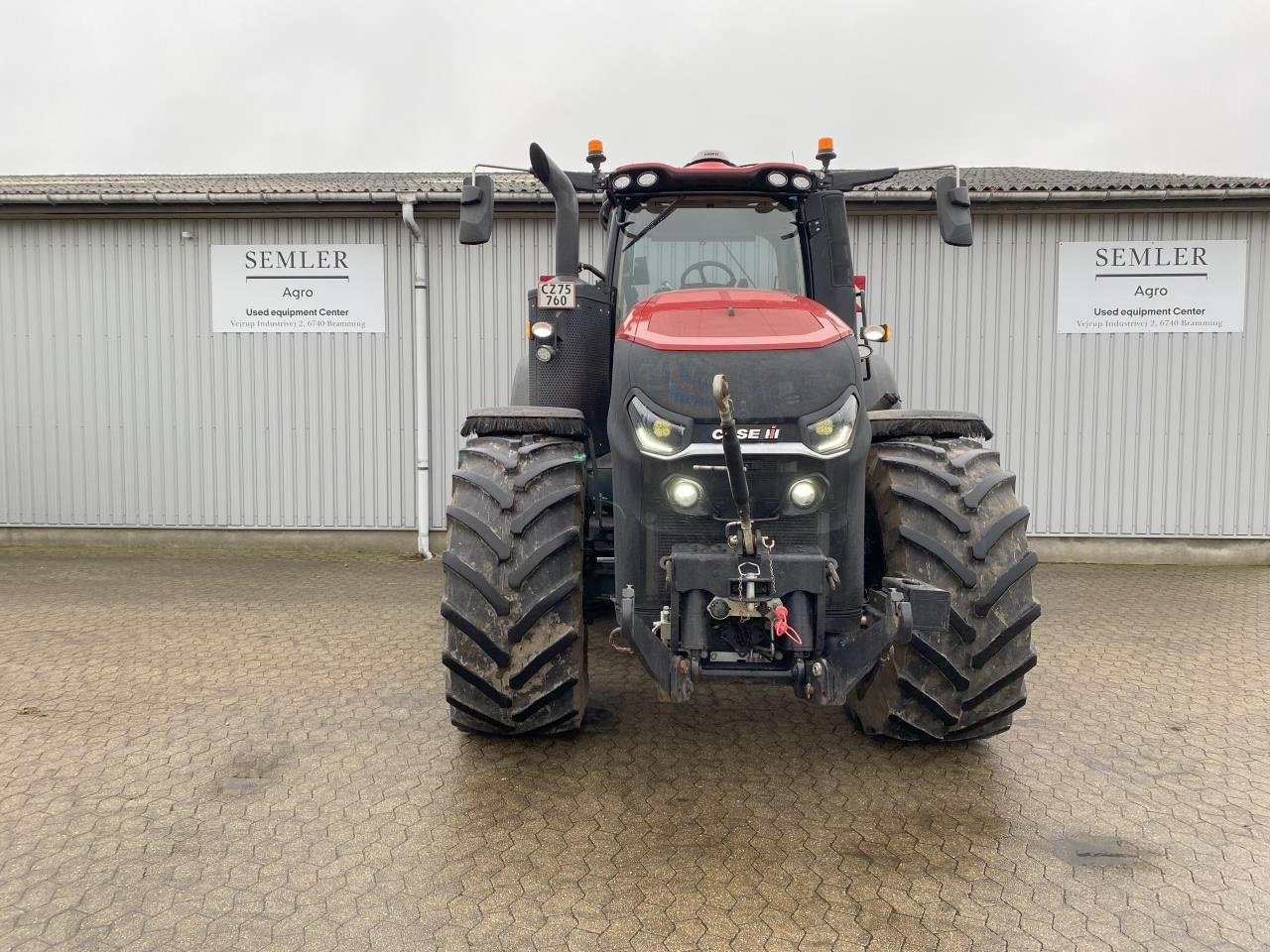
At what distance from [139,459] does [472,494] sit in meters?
7.22

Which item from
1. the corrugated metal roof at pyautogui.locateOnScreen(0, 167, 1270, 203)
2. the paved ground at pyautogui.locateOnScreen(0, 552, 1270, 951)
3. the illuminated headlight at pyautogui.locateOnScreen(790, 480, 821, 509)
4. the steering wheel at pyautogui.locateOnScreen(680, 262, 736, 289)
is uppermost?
the corrugated metal roof at pyautogui.locateOnScreen(0, 167, 1270, 203)

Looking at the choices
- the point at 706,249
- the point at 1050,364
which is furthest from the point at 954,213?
the point at 1050,364

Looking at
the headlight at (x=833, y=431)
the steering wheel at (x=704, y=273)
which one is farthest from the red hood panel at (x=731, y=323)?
the steering wheel at (x=704, y=273)

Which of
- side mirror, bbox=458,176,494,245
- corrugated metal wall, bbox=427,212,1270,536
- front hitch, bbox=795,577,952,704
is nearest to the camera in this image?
front hitch, bbox=795,577,952,704

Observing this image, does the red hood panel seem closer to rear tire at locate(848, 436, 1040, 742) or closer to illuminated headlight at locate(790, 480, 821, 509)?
illuminated headlight at locate(790, 480, 821, 509)

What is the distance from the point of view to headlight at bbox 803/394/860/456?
316 centimetres

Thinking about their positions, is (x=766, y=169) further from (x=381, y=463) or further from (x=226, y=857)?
(x=381, y=463)

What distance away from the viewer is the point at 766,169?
12.8ft

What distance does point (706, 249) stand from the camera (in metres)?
4.26

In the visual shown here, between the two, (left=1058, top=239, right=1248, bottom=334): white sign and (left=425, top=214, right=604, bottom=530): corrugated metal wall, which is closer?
(left=1058, top=239, right=1248, bottom=334): white sign

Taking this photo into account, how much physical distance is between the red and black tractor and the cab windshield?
83 millimetres

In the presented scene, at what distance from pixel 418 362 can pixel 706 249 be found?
531cm

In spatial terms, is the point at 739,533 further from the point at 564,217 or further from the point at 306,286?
the point at 306,286

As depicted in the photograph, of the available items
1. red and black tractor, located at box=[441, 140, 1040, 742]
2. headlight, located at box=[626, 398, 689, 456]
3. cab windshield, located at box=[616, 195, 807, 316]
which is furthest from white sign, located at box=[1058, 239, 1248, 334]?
headlight, located at box=[626, 398, 689, 456]
